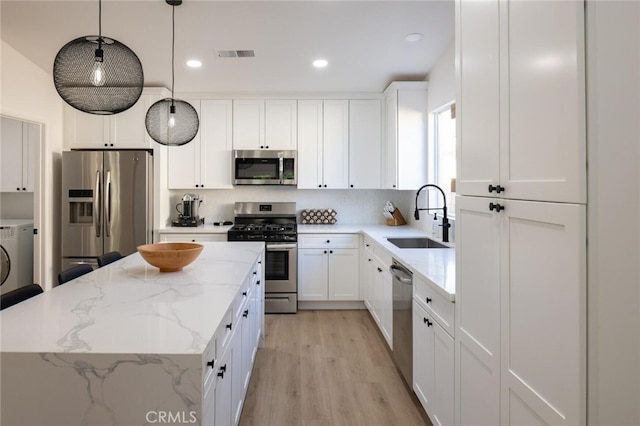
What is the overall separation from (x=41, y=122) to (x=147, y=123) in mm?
2285

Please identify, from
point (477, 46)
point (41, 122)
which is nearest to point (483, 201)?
point (477, 46)

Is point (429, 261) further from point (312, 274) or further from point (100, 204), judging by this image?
point (100, 204)

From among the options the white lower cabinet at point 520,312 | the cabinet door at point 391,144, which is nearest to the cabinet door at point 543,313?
the white lower cabinet at point 520,312

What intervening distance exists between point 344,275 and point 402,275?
182 centimetres

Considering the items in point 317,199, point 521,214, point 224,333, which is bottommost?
point 224,333

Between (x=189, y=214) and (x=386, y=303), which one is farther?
(x=189, y=214)

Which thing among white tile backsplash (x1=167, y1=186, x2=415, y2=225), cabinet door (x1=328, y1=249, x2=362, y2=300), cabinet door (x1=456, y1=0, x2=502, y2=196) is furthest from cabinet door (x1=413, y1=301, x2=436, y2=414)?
white tile backsplash (x1=167, y1=186, x2=415, y2=225)

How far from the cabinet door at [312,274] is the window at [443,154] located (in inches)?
55.0

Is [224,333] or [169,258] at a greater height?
[169,258]

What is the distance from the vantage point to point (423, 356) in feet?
6.99

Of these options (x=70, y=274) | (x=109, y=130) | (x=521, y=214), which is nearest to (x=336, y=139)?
(x=109, y=130)

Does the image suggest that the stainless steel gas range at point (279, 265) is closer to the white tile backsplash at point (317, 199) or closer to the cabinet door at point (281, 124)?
the white tile backsplash at point (317, 199)

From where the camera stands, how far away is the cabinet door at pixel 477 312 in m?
1.34

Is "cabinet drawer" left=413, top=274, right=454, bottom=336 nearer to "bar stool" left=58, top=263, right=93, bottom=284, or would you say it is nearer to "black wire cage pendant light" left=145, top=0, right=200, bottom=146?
"black wire cage pendant light" left=145, top=0, right=200, bottom=146
